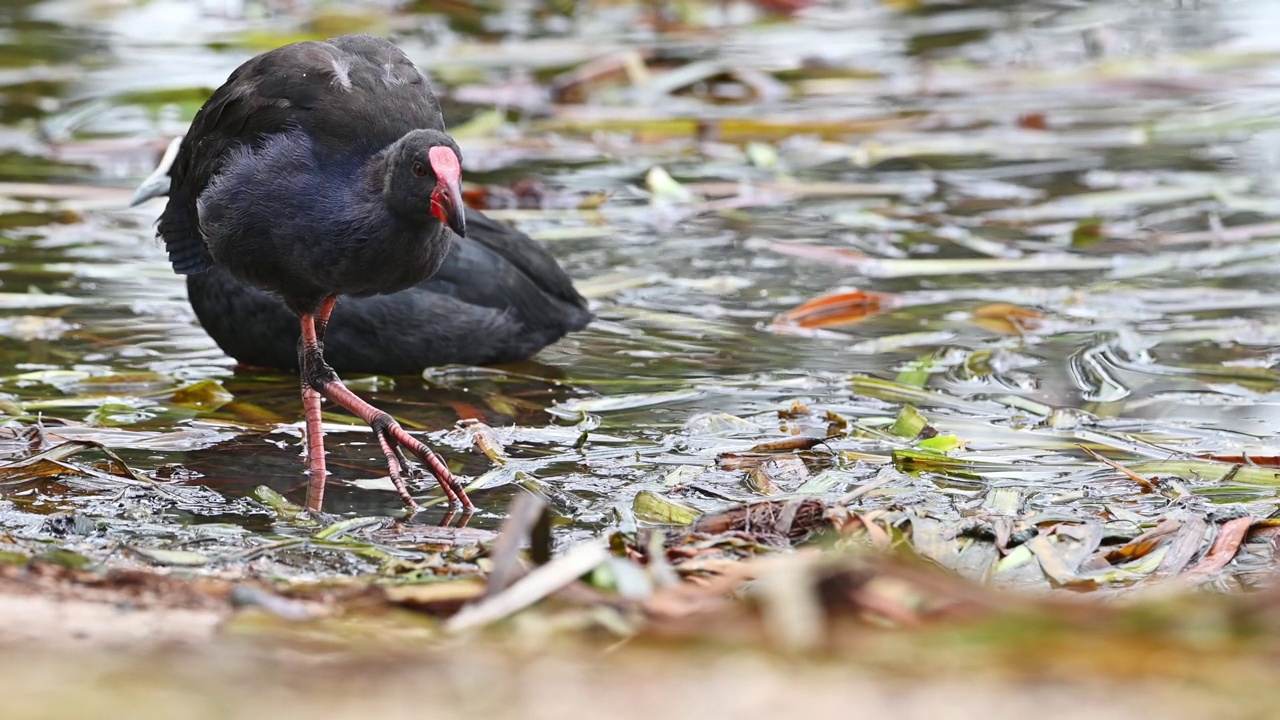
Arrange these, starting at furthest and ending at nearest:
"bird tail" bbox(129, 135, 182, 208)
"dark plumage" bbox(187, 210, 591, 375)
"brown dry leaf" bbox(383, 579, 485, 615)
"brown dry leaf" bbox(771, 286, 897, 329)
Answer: "brown dry leaf" bbox(771, 286, 897, 329) < "bird tail" bbox(129, 135, 182, 208) < "dark plumage" bbox(187, 210, 591, 375) < "brown dry leaf" bbox(383, 579, 485, 615)

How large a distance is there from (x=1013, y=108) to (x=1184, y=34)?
2.73 meters

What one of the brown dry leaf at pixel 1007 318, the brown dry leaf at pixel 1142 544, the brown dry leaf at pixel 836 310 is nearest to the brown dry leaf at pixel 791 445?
the brown dry leaf at pixel 1142 544

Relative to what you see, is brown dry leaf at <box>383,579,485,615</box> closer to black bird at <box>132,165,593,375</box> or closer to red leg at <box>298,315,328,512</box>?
red leg at <box>298,315,328,512</box>

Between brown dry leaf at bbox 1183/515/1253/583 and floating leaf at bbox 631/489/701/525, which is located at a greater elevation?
brown dry leaf at bbox 1183/515/1253/583

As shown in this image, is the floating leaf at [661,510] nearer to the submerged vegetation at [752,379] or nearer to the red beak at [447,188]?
the submerged vegetation at [752,379]

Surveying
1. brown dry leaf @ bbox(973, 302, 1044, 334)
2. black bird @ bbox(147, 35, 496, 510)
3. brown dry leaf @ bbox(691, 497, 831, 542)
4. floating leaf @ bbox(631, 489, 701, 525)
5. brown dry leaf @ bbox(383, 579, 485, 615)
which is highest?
black bird @ bbox(147, 35, 496, 510)

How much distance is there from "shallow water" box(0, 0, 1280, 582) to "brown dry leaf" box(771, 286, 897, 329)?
0.08 m

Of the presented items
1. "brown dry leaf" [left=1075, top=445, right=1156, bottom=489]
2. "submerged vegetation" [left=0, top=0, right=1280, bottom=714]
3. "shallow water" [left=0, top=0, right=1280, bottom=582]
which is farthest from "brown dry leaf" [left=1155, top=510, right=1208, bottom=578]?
"brown dry leaf" [left=1075, top=445, right=1156, bottom=489]

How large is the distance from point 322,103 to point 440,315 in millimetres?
1267

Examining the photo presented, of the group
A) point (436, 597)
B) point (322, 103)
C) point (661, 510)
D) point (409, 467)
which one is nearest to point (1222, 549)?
point (661, 510)

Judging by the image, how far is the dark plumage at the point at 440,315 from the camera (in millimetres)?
5422

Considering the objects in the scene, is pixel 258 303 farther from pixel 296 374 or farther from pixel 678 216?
pixel 678 216

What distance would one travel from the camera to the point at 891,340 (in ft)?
19.0

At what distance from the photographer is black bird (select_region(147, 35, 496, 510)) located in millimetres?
4266
